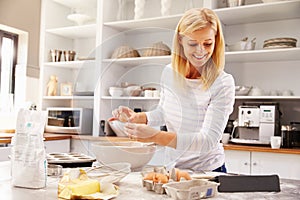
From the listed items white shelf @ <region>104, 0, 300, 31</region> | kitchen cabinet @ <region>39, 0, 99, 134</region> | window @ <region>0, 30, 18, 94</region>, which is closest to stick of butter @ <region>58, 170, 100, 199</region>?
white shelf @ <region>104, 0, 300, 31</region>

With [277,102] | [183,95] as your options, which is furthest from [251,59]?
[183,95]

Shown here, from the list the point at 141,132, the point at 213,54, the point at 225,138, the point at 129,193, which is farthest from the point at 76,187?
the point at 225,138

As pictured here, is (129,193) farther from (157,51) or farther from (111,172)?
(157,51)

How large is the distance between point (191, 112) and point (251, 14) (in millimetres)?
2014

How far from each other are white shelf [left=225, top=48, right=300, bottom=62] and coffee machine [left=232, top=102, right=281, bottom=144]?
0.38 metres

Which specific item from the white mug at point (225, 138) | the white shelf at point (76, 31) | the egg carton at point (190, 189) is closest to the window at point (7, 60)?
the white shelf at point (76, 31)

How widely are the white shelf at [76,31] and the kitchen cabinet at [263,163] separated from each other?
6.12ft

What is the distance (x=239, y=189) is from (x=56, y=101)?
3136 mm

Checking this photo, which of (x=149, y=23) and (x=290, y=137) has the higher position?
(x=149, y=23)

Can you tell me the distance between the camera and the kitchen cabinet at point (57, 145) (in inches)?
117

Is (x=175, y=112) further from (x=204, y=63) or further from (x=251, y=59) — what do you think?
(x=251, y=59)

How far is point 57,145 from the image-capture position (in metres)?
3.09

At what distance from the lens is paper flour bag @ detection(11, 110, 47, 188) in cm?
93

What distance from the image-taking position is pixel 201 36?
1202 mm
